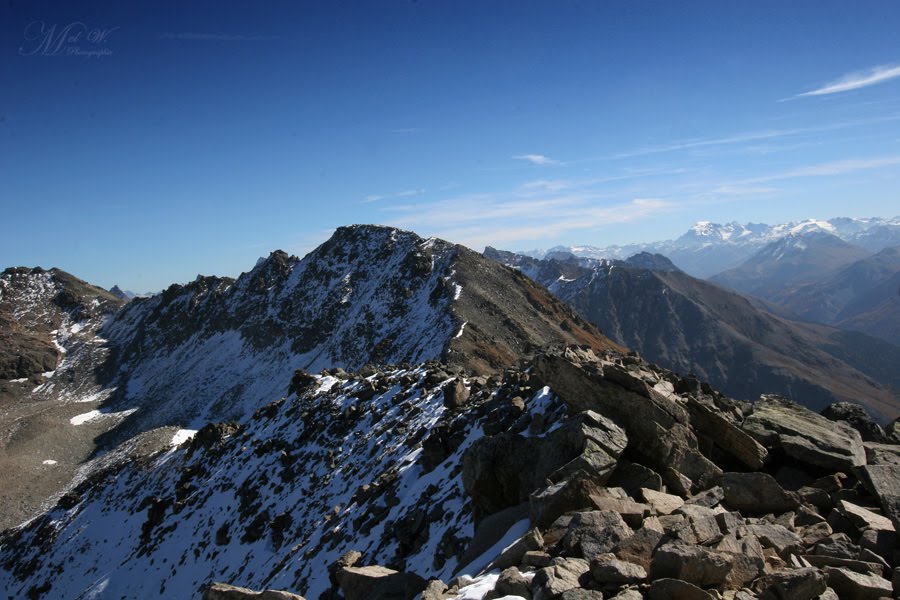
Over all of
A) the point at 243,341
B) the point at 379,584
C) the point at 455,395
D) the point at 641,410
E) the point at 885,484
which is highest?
the point at 641,410

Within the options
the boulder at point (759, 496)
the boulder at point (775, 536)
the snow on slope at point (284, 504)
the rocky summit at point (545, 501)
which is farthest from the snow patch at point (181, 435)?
the boulder at point (775, 536)

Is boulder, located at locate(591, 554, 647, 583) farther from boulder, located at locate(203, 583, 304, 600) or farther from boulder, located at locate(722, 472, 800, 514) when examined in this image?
boulder, located at locate(203, 583, 304, 600)

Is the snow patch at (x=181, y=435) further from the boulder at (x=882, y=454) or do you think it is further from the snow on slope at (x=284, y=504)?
the boulder at (x=882, y=454)

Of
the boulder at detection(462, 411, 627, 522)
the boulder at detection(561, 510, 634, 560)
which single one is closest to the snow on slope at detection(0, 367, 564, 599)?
the boulder at detection(462, 411, 627, 522)

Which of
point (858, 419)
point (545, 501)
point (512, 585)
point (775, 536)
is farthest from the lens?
point (858, 419)

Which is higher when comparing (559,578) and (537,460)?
(559,578)

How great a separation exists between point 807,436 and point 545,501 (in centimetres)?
949

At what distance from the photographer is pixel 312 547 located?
84.5 feet

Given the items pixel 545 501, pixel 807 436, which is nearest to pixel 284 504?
pixel 545 501

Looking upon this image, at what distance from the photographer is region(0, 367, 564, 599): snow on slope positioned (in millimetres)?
22406

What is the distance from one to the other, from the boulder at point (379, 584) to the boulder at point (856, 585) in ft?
29.0

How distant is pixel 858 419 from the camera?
62.2 ft

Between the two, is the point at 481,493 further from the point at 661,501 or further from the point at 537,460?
the point at 661,501

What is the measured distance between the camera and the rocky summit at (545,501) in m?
10.0
